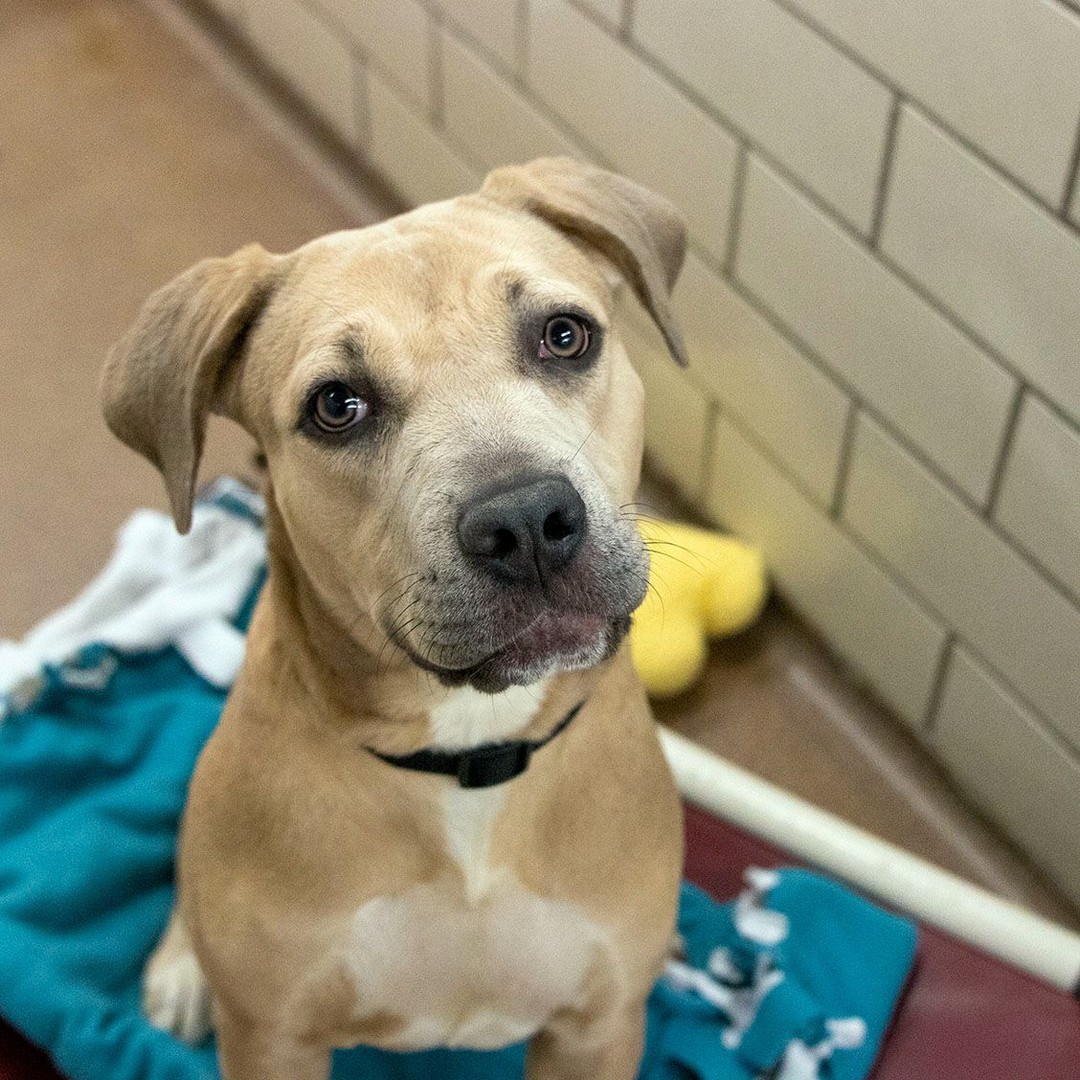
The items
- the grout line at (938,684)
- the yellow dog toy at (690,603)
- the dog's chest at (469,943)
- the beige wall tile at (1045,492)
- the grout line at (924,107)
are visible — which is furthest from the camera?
the yellow dog toy at (690,603)

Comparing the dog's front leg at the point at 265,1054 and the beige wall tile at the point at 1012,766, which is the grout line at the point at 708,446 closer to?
the beige wall tile at the point at 1012,766

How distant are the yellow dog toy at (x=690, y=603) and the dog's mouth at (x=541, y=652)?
0.97 metres

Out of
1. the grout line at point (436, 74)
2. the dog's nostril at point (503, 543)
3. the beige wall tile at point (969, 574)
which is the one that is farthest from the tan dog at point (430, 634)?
the grout line at point (436, 74)

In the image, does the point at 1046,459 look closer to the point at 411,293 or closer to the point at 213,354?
the point at 411,293

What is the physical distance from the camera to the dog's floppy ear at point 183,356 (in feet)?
4.33

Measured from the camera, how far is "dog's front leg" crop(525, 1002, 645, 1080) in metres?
1.50

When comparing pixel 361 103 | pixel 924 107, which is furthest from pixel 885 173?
pixel 361 103

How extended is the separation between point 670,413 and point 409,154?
2.68 feet

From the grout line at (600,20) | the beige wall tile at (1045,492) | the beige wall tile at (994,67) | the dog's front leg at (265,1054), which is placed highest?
the beige wall tile at (994,67)

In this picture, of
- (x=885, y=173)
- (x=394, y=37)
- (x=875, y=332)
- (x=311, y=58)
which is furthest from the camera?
(x=311, y=58)

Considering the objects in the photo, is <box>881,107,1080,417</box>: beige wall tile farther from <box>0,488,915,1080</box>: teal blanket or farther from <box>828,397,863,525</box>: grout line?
<box>0,488,915,1080</box>: teal blanket

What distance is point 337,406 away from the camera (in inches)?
49.4

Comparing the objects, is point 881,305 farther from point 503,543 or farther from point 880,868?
point 503,543

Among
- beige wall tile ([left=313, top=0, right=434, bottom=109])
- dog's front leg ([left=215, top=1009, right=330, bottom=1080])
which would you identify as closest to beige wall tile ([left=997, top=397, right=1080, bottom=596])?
dog's front leg ([left=215, top=1009, right=330, bottom=1080])
